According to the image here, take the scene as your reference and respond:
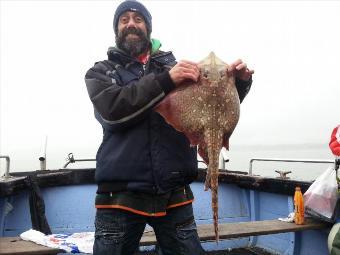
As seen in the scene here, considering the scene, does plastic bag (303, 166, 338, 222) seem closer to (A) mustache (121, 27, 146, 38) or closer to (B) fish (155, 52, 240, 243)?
(B) fish (155, 52, 240, 243)

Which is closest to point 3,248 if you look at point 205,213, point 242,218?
point 205,213

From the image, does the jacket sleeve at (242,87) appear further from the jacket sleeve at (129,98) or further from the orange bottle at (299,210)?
the orange bottle at (299,210)

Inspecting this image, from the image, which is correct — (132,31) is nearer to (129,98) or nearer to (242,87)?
(129,98)

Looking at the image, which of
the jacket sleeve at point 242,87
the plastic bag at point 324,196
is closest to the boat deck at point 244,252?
the plastic bag at point 324,196

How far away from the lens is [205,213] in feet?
18.6

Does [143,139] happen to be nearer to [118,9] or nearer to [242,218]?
[118,9]

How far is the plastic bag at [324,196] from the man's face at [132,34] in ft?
8.31

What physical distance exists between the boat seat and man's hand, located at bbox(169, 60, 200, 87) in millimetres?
1666

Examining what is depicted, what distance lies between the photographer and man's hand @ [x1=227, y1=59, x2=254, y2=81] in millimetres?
2611

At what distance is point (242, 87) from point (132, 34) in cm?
96

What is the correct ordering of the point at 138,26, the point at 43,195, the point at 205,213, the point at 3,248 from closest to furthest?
the point at 138,26, the point at 3,248, the point at 43,195, the point at 205,213

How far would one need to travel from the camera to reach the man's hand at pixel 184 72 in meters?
2.45

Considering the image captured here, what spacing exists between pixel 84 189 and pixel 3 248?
88.1 inches

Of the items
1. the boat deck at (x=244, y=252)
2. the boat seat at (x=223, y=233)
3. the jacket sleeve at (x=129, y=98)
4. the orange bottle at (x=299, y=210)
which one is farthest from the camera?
the boat deck at (x=244, y=252)
